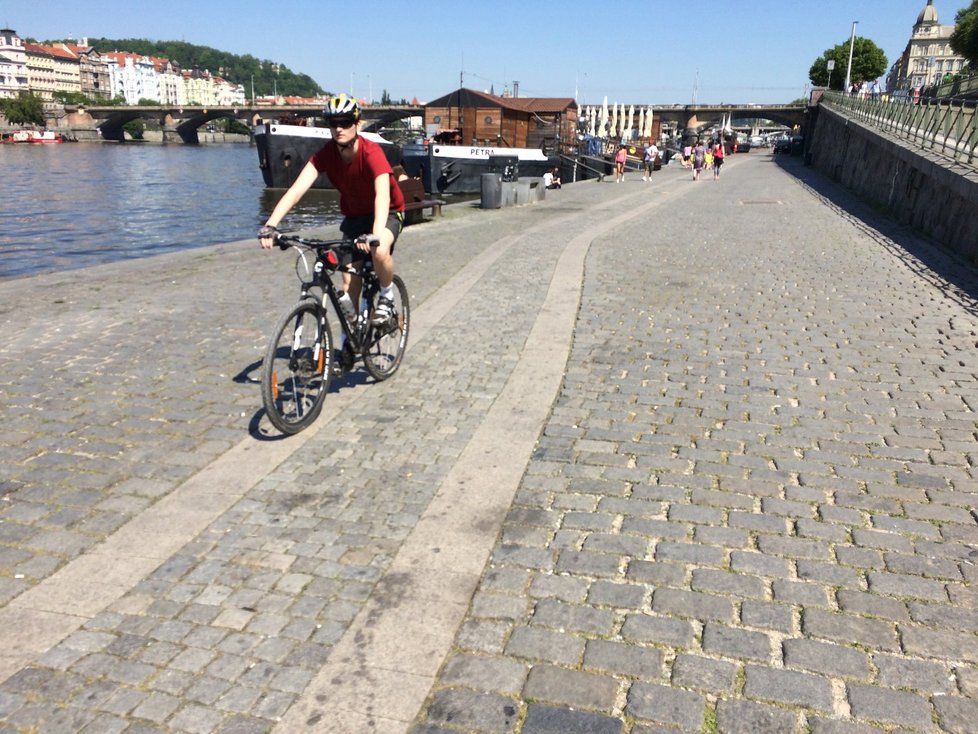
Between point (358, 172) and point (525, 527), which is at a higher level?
point (358, 172)

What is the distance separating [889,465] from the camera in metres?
4.16

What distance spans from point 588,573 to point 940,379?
12.6 ft

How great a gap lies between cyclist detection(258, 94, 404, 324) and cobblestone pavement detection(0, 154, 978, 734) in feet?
2.80

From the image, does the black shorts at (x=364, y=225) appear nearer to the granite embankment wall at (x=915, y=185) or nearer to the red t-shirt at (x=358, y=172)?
the red t-shirt at (x=358, y=172)

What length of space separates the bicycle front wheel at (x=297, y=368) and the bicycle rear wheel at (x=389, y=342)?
0.57m

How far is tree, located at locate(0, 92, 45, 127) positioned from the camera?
112 meters

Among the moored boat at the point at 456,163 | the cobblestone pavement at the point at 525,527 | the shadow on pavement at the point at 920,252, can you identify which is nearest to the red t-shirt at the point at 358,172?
the cobblestone pavement at the point at 525,527

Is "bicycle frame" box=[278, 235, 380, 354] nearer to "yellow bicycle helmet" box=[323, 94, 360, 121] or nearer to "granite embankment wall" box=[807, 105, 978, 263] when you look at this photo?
"yellow bicycle helmet" box=[323, 94, 360, 121]

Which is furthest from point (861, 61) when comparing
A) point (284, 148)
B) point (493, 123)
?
point (284, 148)

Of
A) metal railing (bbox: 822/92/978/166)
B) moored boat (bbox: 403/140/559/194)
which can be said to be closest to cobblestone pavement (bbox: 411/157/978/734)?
metal railing (bbox: 822/92/978/166)

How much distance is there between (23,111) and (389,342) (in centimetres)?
13041

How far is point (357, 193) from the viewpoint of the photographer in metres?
5.10

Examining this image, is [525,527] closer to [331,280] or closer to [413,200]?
[331,280]

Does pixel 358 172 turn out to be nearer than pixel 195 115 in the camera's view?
Yes
